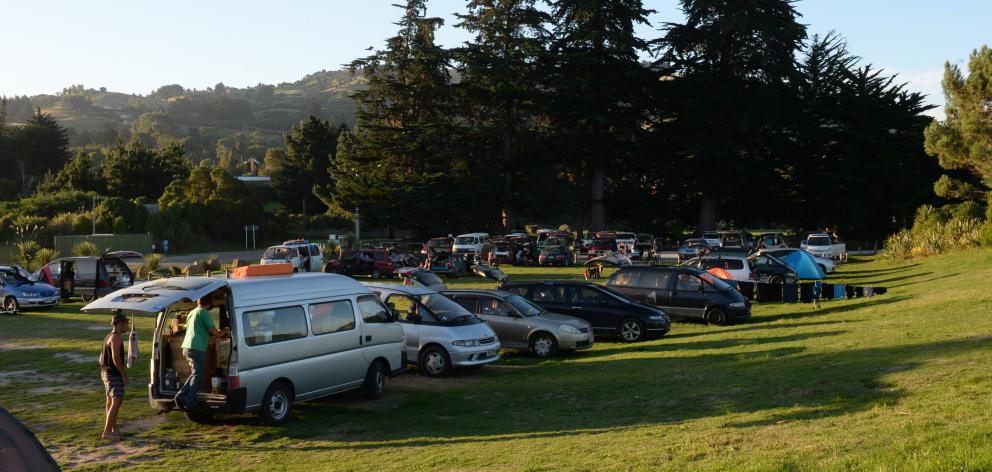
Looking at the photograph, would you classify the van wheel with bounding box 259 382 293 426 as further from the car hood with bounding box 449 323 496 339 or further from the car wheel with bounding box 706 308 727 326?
the car wheel with bounding box 706 308 727 326

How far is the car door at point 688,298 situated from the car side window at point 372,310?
10.4m

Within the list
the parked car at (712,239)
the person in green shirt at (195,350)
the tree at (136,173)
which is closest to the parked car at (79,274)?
the person in green shirt at (195,350)

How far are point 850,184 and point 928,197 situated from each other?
5461 mm

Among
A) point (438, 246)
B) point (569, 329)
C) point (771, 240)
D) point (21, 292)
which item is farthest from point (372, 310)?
point (438, 246)

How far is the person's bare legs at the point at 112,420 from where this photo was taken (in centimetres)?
1108

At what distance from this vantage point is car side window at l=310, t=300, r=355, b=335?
12594 millimetres

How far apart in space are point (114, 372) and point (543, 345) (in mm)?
9048

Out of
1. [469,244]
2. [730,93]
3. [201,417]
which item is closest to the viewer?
[201,417]

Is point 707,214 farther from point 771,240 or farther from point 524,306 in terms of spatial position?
point 524,306

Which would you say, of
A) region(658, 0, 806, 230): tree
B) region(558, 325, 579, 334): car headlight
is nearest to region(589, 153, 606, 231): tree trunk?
region(658, 0, 806, 230): tree

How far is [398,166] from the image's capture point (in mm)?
69625

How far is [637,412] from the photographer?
452 inches

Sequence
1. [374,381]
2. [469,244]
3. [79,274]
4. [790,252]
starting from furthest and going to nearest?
[469,244] < [790,252] < [79,274] < [374,381]

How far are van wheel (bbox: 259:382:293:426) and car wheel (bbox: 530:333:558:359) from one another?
22.9ft
